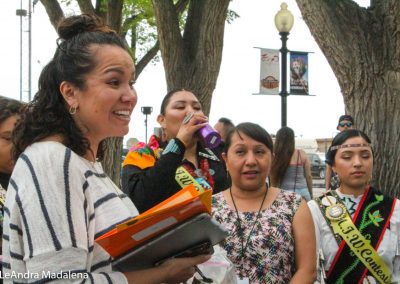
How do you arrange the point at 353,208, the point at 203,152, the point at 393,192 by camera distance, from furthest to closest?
the point at 393,192, the point at 203,152, the point at 353,208

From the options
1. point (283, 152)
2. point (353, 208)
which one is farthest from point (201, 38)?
point (353, 208)

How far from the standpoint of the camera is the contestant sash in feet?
10.0

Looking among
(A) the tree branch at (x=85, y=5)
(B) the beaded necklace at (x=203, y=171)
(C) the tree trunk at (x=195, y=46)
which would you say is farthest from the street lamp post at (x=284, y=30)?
(B) the beaded necklace at (x=203, y=171)

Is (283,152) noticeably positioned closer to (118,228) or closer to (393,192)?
(393,192)

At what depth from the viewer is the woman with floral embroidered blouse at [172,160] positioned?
3.05 meters

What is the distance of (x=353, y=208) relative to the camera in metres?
3.30

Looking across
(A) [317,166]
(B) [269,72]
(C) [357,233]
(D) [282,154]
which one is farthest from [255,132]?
(A) [317,166]

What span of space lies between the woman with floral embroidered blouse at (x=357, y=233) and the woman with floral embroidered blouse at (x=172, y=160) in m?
0.78

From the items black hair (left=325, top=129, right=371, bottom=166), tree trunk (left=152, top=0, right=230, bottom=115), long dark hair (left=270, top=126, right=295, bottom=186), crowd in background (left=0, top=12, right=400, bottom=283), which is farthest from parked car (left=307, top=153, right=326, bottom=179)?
crowd in background (left=0, top=12, right=400, bottom=283)

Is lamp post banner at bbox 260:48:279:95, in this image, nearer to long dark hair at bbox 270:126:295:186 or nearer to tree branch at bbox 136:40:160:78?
long dark hair at bbox 270:126:295:186

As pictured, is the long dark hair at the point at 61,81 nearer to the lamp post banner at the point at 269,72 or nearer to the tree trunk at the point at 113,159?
the lamp post banner at the point at 269,72

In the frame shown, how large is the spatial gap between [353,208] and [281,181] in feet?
11.1

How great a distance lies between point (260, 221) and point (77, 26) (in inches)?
59.7

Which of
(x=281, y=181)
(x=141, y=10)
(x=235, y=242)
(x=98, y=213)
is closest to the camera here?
(x=98, y=213)
